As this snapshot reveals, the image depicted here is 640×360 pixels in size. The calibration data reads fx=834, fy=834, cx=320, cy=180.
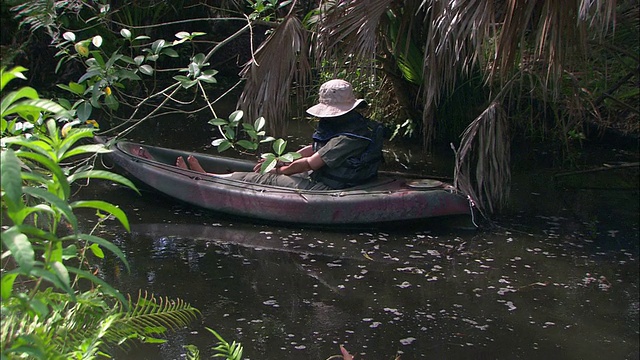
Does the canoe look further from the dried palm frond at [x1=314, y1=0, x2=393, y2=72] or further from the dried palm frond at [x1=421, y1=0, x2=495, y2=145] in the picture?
the dried palm frond at [x1=314, y1=0, x2=393, y2=72]

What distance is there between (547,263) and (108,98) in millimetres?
3318

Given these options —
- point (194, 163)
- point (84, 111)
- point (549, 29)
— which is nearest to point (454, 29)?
point (549, 29)

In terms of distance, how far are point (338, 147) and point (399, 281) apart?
55.7 inches

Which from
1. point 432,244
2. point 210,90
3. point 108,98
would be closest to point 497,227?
point 432,244

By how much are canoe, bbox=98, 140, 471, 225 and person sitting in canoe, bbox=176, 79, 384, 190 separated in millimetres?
133

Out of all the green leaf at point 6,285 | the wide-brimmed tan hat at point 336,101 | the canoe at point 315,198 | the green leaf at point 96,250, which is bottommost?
the canoe at point 315,198

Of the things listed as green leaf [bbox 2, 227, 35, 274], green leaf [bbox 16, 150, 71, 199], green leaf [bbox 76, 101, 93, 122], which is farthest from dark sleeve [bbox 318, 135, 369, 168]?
green leaf [bbox 2, 227, 35, 274]

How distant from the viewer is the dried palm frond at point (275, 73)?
6859 millimetres

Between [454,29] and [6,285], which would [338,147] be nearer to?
[454,29]

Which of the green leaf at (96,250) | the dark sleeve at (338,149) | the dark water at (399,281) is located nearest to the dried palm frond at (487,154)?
the dark water at (399,281)

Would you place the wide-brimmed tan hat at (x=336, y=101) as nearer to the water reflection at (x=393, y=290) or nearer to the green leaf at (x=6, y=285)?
the water reflection at (x=393, y=290)

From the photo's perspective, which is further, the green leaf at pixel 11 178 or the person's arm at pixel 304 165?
the person's arm at pixel 304 165

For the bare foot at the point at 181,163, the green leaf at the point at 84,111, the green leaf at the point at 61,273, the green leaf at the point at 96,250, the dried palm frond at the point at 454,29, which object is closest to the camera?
the green leaf at the point at 61,273

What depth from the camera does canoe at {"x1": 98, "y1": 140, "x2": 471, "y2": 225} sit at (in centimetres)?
662
